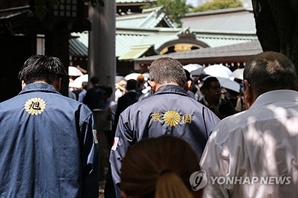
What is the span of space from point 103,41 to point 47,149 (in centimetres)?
1225

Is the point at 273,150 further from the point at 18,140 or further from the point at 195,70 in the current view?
the point at 195,70

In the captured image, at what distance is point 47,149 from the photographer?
446 cm

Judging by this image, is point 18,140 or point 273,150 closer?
point 273,150

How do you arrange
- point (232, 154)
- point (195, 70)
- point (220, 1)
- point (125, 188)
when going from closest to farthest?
1. point (125, 188)
2. point (232, 154)
3. point (195, 70)
4. point (220, 1)

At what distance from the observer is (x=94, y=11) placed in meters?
16.5

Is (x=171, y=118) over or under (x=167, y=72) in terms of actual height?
under

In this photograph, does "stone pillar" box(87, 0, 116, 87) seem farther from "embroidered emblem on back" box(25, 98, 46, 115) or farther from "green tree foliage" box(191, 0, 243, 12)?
"green tree foliage" box(191, 0, 243, 12)

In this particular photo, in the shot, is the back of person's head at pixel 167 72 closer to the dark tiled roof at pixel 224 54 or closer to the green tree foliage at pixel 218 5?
the dark tiled roof at pixel 224 54

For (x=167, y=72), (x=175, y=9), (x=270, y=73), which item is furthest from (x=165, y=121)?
(x=175, y=9)

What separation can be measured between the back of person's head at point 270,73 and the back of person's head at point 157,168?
1.29 meters

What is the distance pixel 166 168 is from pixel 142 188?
100 millimetres

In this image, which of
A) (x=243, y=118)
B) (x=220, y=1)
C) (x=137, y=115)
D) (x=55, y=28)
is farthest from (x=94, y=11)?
(x=220, y=1)

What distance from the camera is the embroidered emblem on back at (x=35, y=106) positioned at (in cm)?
451

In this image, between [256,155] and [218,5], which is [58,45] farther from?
[218,5]
